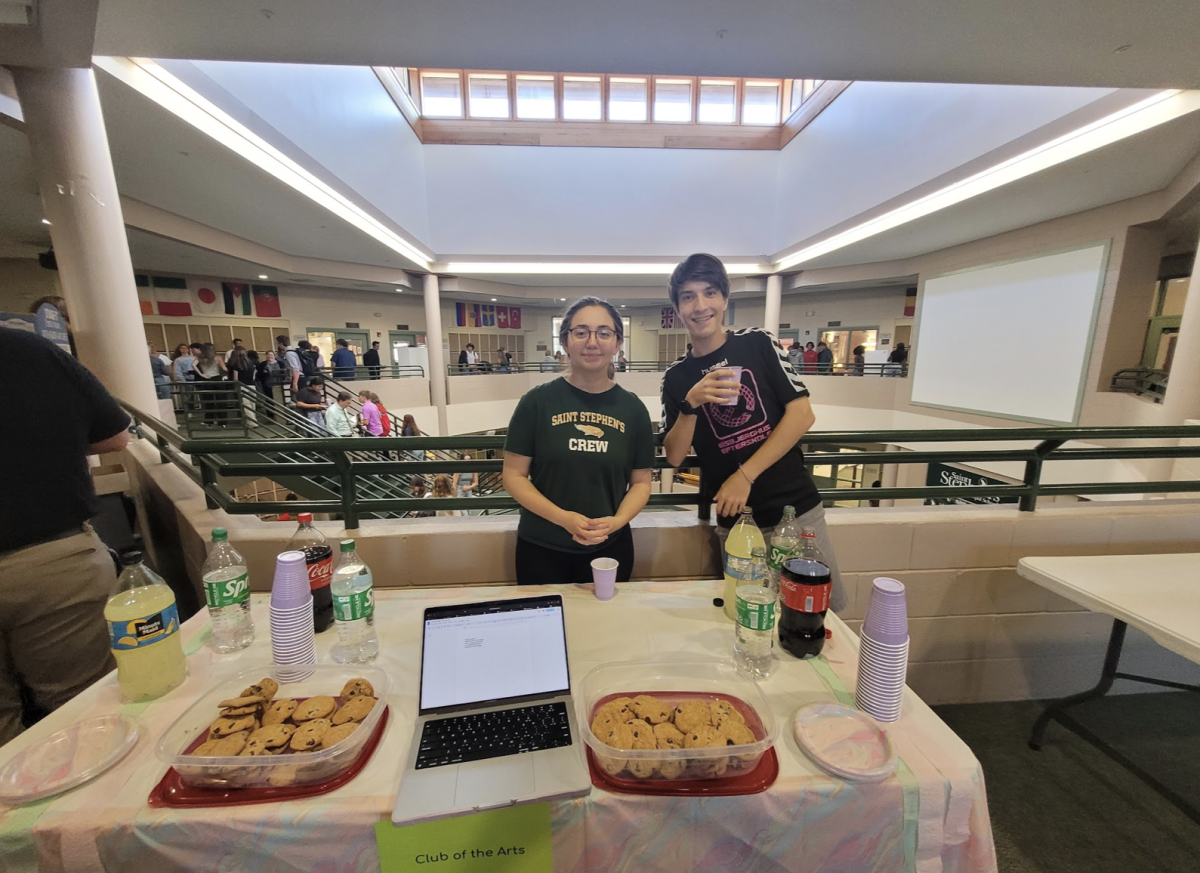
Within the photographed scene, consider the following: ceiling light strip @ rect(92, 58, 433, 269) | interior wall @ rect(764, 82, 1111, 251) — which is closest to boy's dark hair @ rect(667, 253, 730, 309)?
ceiling light strip @ rect(92, 58, 433, 269)

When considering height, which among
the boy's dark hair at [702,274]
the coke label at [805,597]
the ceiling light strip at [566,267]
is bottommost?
the coke label at [805,597]

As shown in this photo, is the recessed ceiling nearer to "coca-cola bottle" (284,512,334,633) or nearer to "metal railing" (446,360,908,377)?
"coca-cola bottle" (284,512,334,633)

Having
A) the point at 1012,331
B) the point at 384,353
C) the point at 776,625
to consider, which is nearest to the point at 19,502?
the point at 776,625

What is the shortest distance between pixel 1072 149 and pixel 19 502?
781 centimetres

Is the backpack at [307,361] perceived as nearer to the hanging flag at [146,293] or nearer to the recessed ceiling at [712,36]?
the hanging flag at [146,293]

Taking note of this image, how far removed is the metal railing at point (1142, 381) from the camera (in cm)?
537

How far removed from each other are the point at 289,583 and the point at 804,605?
122 centimetres

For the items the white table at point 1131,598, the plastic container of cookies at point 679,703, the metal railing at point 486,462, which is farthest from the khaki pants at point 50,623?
the white table at point 1131,598

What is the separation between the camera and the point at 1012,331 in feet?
23.6

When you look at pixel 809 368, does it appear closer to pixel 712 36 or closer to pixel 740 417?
pixel 712 36

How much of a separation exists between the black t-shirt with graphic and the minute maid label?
1454 mm

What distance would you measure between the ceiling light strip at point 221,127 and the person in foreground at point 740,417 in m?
4.69

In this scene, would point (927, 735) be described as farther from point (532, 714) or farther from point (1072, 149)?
point (1072, 149)

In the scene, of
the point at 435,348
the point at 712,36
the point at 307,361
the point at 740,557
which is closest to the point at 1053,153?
the point at 712,36
